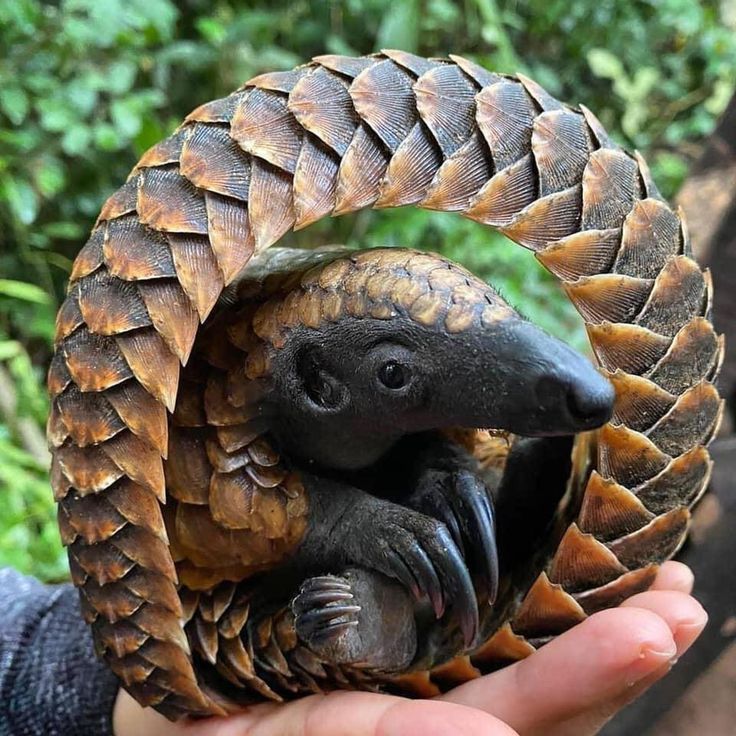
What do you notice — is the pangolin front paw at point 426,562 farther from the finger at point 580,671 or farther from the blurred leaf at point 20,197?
the blurred leaf at point 20,197

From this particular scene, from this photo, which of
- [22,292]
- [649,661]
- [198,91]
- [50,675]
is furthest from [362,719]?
[198,91]

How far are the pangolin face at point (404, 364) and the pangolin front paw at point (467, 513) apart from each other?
52mm

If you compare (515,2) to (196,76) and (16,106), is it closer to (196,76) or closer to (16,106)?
(196,76)

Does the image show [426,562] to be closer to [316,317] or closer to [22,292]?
[316,317]

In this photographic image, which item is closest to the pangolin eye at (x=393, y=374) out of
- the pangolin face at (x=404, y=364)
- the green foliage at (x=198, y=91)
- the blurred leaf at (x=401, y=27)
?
the pangolin face at (x=404, y=364)

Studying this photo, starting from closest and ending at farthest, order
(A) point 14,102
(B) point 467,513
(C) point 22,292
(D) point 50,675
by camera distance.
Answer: (B) point 467,513 < (D) point 50,675 < (A) point 14,102 < (C) point 22,292

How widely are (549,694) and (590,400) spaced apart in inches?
8.7

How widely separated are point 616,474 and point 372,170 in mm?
283

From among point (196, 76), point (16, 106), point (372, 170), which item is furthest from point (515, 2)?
point (372, 170)

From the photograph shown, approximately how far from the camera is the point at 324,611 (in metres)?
0.55

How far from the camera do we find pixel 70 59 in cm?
177

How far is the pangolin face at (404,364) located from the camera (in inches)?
19.2

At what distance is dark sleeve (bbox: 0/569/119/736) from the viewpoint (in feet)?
2.76

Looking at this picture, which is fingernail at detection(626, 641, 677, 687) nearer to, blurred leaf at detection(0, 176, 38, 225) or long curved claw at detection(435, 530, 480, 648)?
long curved claw at detection(435, 530, 480, 648)
